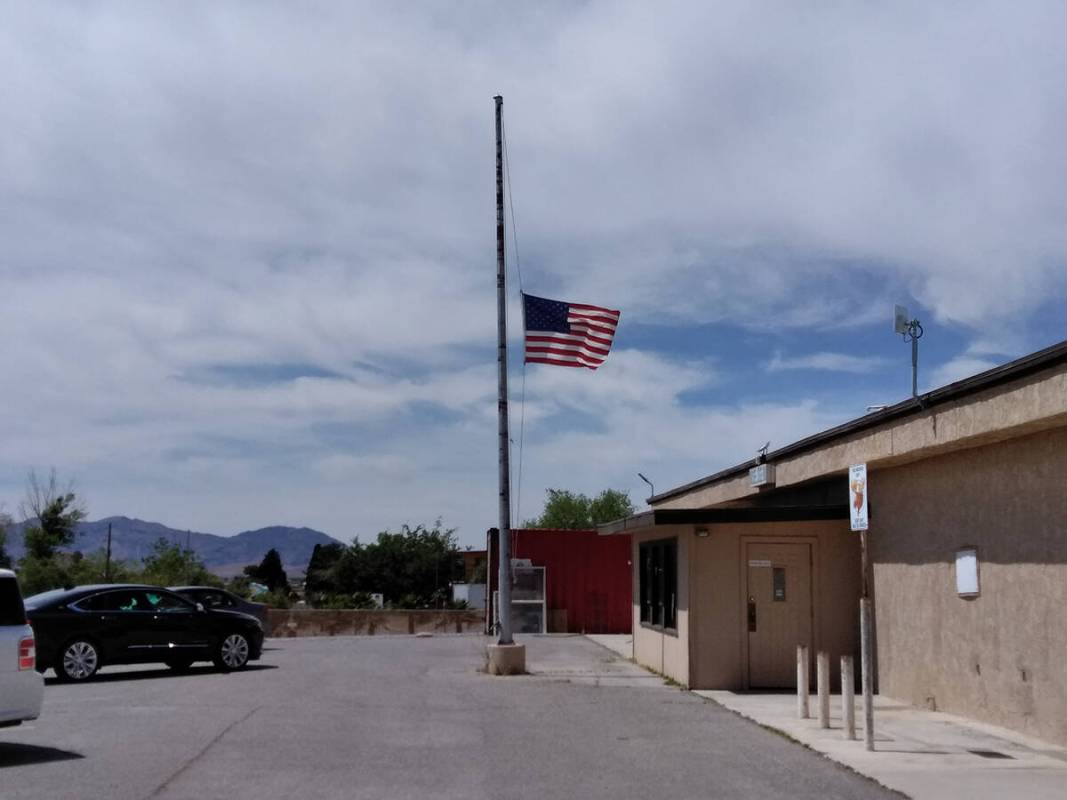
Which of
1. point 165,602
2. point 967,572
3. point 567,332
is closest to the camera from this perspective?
point 967,572

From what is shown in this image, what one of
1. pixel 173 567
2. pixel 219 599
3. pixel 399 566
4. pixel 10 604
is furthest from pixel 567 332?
pixel 399 566

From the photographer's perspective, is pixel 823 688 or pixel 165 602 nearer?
pixel 823 688

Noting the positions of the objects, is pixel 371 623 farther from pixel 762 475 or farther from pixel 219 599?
pixel 762 475

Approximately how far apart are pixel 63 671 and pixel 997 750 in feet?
43.7

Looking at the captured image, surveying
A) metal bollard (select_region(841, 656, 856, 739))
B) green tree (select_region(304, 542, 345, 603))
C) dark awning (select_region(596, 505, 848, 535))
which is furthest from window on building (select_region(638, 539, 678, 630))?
green tree (select_region(304, 542, 345, 603))

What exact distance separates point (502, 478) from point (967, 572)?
8.83 metres

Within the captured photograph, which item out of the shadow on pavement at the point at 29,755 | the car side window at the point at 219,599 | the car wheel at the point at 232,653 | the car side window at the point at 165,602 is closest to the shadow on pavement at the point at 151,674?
the car wheel at the point at 232,653

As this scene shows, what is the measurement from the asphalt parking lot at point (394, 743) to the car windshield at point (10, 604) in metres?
1.27

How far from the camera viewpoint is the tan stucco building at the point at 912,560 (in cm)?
1259

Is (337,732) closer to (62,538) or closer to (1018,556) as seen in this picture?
(1018,556)

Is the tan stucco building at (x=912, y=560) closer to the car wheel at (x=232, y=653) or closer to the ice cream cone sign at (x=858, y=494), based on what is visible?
the ice cream cone sign at (x=858, y=494)

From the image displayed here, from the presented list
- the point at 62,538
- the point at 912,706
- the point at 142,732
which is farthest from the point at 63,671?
the point at 62,538

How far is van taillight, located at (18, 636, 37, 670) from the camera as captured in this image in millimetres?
10898

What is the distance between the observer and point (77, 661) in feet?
59.6
